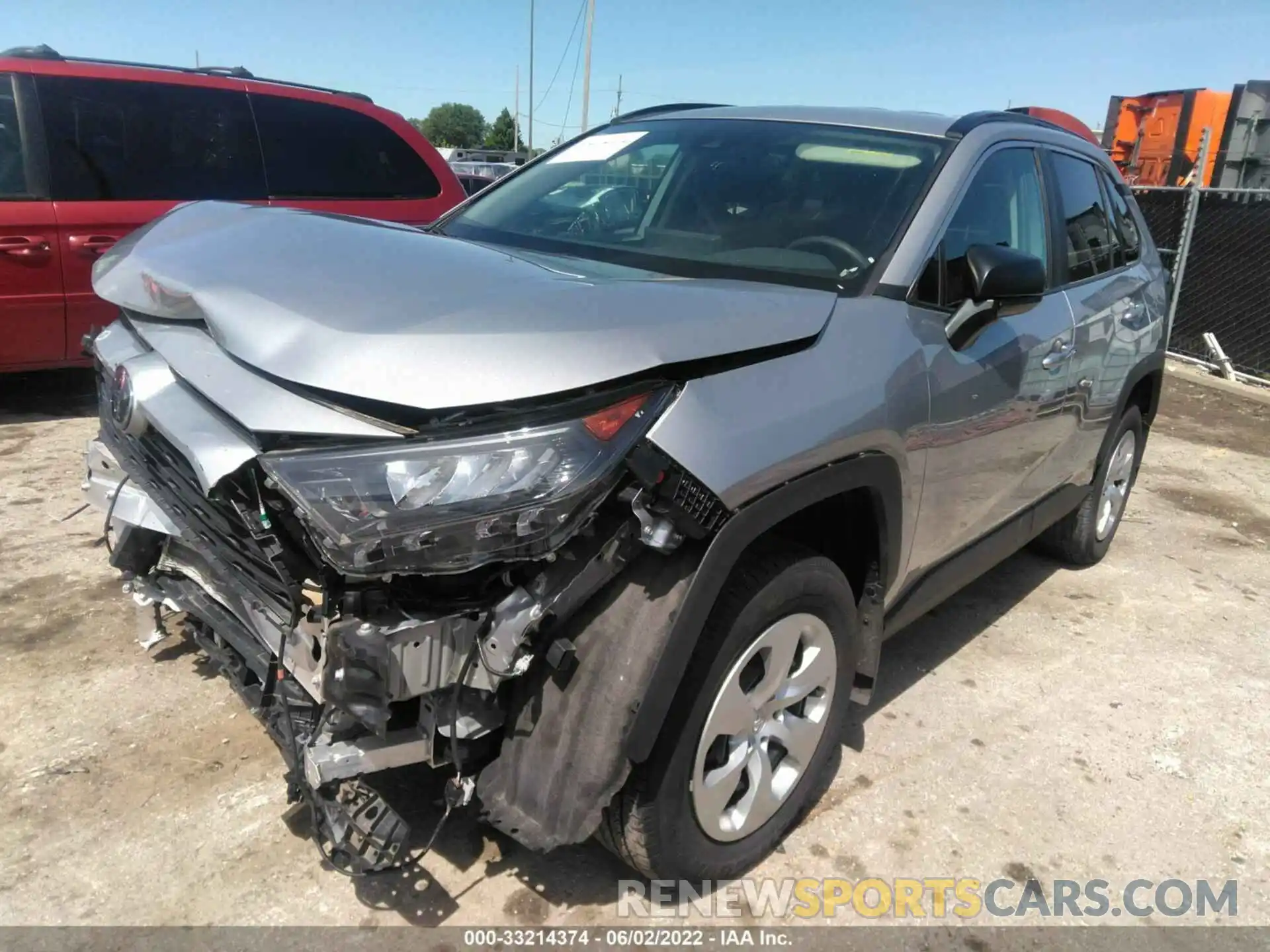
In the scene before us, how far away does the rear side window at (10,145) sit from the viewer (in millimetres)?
5188

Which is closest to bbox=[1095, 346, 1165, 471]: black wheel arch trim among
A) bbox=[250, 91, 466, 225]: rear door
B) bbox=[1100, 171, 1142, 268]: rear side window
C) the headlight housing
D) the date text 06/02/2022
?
bbox=[1100, 171, 1142, 268]: rear side window

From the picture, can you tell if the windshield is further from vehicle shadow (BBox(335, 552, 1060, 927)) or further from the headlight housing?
vehicle shadow (BBox(335, 552, 1060, 927))

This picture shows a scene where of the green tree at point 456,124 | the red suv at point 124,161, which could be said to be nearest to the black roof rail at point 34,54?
→ the red suv at point 124,161

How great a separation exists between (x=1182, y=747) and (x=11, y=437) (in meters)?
5.77

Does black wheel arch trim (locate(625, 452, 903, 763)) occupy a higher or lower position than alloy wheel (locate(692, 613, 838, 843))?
higher

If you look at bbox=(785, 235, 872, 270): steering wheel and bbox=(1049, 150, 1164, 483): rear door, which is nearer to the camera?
bbox=(785, 235, 872, 270): steering wheel

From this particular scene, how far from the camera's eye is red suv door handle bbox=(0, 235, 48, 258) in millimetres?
5129

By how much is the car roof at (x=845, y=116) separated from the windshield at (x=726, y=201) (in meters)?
0.04

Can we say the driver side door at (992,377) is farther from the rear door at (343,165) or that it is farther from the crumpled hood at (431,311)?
the rear door at (343,165)

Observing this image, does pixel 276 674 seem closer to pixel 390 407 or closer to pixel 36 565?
pixel 390 407

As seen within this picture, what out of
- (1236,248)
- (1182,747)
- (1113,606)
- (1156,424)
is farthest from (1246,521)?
(1236,248)

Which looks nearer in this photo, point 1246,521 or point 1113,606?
point 1113,606

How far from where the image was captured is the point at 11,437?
17.3 ft

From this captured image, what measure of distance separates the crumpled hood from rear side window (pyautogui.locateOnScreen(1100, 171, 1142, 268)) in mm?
2394
